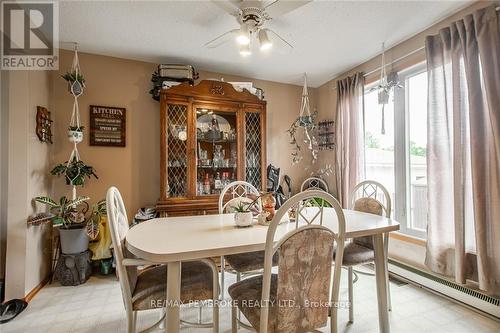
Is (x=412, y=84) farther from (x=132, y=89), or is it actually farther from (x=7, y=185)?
(x=7, y=185)

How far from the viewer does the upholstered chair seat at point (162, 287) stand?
125 cm

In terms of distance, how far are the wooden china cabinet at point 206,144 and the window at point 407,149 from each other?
1422 mm

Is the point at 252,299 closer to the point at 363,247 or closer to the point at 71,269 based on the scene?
the point at 363,247

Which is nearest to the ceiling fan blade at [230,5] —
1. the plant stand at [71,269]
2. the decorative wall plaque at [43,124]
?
the decorative wall plaque at [43,124]

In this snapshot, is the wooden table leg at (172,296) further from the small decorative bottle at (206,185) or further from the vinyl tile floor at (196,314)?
the small decorative bottle at (206,185)

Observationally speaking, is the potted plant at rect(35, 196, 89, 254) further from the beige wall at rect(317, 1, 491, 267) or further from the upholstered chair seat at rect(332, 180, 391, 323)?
the beige wall at rect(317, 1, 491, 267)

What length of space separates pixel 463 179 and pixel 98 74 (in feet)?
11.9

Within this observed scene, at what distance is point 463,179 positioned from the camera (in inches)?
74.4

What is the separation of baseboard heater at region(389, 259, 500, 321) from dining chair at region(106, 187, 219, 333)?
1983 mm

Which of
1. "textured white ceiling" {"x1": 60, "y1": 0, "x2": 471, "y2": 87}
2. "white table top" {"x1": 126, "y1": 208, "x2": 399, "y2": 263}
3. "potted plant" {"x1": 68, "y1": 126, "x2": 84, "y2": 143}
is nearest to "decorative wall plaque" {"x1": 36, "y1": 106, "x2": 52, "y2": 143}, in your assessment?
"potted plant" {"x1": 68, "y1": 126, "x2": 84, "y2": 143}

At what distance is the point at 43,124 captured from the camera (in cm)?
230

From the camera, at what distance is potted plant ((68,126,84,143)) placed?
246 cm

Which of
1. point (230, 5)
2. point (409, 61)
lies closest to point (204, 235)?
point (230, 5)

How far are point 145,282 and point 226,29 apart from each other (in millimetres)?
2119
